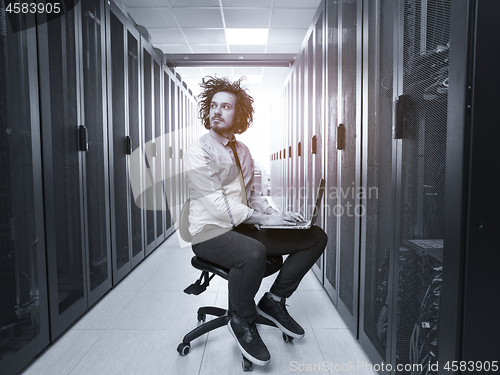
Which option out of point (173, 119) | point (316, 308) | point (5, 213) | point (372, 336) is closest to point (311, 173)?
point (316, 308)

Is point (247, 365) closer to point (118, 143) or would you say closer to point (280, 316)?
point (280, 316)

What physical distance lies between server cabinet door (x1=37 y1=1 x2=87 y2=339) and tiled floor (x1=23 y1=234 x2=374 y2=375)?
0.16 m

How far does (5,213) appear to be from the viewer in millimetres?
1248

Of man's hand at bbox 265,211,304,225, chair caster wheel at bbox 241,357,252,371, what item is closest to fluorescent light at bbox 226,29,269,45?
man's hand at bbox 265,211,304,225

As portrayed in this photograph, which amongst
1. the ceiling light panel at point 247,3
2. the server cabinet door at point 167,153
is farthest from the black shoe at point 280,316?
the ceiling light panel at point 247,3

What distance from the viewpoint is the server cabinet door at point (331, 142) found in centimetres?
192

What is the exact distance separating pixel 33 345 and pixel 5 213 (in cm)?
57

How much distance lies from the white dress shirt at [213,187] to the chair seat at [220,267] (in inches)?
5.0

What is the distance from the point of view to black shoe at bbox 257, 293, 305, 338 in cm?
154

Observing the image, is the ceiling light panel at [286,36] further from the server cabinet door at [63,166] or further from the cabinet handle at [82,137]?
the cabinet handle at [82,137]

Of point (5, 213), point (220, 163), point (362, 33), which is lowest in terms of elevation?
point (5, 213)

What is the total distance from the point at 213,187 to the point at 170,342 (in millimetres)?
761

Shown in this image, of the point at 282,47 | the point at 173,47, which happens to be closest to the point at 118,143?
the point at 173,47

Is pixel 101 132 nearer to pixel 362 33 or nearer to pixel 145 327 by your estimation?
pixel 145 327
